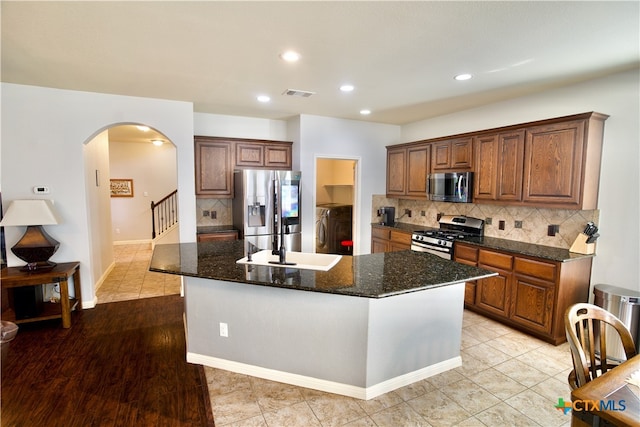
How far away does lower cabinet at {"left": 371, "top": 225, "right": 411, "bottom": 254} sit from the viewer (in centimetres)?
482

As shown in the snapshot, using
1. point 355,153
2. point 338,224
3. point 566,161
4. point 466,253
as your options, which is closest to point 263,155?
point 355,153

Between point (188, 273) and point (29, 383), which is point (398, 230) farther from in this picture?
point (29, 383)

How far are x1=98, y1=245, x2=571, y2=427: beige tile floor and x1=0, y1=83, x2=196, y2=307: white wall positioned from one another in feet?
8.23

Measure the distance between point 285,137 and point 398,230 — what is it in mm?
2371

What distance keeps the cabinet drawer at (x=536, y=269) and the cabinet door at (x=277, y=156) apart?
337 cm

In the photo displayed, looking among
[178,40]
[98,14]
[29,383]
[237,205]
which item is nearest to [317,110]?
[237,205]

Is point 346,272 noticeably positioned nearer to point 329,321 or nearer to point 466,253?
point 329,321

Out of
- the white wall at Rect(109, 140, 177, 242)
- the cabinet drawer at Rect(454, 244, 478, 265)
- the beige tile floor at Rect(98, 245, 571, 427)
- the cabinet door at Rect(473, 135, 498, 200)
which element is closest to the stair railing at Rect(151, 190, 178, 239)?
the white wall at Rect(109, 140, 177, 242)

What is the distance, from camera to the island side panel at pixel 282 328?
Answer: 231 cm

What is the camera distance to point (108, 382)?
8.13 ft

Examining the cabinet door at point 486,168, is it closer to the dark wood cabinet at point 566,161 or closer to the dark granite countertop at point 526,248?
the dark wood cabinet at point 566,161

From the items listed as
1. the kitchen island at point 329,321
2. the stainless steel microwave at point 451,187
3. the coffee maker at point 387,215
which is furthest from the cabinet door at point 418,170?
the kitchen island at point 329,321

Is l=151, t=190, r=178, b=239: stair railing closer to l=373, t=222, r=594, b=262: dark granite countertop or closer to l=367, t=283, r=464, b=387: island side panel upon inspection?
l=373, t=222, r=594, b=262: dark granite countertop

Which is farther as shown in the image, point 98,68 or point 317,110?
point 317,110
